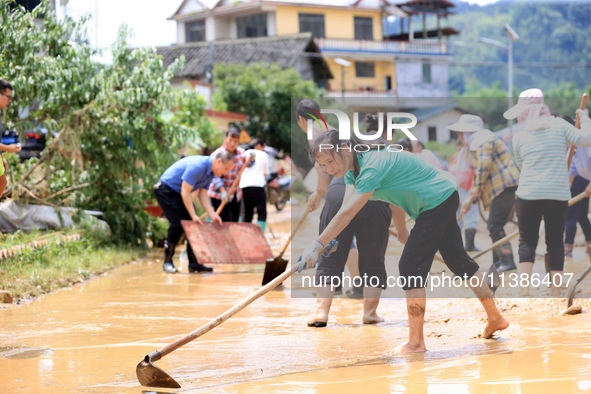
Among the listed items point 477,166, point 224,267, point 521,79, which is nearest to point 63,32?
point 224,267

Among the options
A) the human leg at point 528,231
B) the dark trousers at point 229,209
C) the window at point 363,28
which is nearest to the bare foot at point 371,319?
the human leg at point 528,231

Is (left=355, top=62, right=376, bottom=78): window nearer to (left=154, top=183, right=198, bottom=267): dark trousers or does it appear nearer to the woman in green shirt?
(left=154, top=183, right=198, bottom=267): dark trousers

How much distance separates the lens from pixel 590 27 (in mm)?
107062

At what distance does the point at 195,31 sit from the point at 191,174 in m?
40.6

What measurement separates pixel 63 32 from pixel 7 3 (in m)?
1.00

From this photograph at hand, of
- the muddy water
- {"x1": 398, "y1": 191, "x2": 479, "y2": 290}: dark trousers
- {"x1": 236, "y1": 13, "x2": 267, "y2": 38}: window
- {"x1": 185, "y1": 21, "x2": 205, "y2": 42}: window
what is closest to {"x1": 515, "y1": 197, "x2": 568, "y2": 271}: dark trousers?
the muddy water

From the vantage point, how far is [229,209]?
11.1 metres

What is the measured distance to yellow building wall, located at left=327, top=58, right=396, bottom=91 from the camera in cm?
4741

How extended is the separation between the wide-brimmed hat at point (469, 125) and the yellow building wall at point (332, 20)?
1502 inches

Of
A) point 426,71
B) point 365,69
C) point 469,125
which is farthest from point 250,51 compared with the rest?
point 469,125

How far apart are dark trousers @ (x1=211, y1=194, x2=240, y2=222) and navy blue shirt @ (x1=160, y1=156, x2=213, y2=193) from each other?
105cm

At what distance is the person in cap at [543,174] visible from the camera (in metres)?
7.18

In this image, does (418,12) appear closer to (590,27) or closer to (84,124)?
(84,124)

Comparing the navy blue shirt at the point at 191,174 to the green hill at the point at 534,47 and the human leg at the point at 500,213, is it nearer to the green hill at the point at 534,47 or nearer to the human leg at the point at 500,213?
the human leg at the point at 500,213
